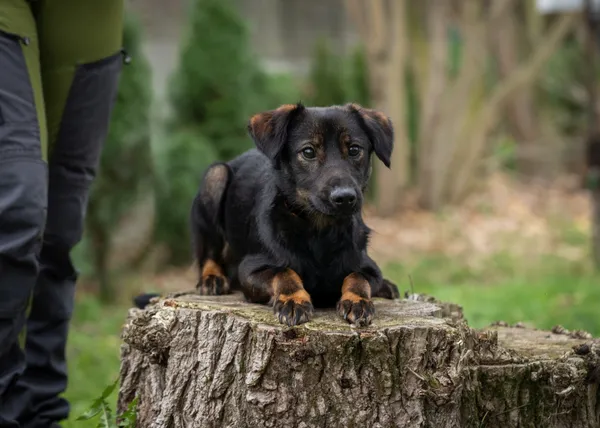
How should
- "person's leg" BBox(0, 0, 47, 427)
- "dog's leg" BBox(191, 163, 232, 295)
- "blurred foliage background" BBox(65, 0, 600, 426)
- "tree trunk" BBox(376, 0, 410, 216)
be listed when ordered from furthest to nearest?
1. "tree trunk" BBox(376, 0, 410, 216)
2. "blurred foliage background" BBox(65, 0, 600, 426)
3. "dog's leg" BBox(191, 163, 232, 295)
4. "person's leg" BBox(0, 0, 47, 427)

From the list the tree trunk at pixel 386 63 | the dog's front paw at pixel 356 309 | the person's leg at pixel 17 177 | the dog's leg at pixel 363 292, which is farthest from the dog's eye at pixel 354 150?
the tree trunk at pixel 386 63

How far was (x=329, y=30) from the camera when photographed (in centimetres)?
1975

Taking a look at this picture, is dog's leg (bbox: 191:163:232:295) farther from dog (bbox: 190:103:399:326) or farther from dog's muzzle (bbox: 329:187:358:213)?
dog's muzzle (bbox: 329:187:358:213)

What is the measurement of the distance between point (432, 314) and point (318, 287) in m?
0.50

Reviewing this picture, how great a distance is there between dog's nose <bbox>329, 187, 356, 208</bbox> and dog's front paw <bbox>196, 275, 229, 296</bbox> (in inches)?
40.3

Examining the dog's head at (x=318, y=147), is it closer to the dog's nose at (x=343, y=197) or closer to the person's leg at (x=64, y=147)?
the dog's nose at (x=343, y=197)

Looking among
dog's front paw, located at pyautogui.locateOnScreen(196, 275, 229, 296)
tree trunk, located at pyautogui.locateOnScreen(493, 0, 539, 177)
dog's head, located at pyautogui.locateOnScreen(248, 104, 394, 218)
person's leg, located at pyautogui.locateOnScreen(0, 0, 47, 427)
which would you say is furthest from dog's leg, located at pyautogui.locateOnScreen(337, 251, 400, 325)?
tree trunk, located at pyautogui.locateOnScreen(493, 0, 539, 177)

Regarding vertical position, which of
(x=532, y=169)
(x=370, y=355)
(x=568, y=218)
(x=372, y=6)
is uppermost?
(x=372, y=6)

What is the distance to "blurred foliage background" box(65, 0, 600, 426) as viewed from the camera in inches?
353

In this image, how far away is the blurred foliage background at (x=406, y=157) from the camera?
8961 millimetres

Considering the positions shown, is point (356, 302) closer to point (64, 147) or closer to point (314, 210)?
point (314, 210)

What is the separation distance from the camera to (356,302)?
3.49m

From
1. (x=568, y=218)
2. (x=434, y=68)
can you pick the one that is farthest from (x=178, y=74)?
(x=568, y=218)

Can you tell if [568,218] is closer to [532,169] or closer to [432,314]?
[532,169]
